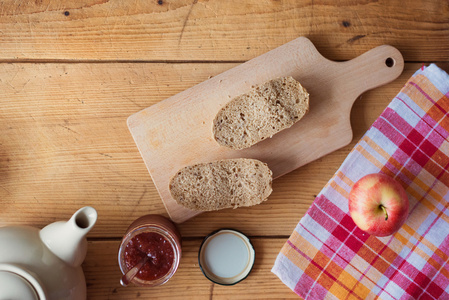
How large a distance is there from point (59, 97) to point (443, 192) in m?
1.53

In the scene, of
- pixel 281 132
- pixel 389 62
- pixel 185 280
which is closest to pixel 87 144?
pixel 185 280

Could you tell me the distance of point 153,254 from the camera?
4.25 feet

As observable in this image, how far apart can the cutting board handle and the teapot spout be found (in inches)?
40.8

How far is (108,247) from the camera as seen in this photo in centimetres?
148

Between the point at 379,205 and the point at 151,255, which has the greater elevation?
the point at 379,205

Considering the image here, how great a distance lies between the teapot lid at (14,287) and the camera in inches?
42.1

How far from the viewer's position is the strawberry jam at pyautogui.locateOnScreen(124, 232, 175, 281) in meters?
1.29

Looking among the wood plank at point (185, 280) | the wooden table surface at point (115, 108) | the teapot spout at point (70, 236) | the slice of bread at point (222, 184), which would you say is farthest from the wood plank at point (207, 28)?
the wood plank at point (185, 280)

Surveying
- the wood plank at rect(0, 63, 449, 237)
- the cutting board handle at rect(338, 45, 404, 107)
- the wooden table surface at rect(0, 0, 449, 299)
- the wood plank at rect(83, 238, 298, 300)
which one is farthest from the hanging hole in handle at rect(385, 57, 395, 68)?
the wood plank at rect(83, 238, 298, 300)

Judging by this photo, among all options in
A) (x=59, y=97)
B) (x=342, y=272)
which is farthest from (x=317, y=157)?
(x=59, y=97)

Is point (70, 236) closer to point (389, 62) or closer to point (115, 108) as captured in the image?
point (115, 108)

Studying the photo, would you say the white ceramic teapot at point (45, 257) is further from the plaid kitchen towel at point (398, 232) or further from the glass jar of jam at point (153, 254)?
the plaid kitchen towel at point (398, 232)

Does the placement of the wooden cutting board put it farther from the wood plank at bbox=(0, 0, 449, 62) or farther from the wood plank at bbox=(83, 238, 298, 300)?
the wood plank at bbox=(83, 238, 298, 300)

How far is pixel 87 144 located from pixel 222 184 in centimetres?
55
